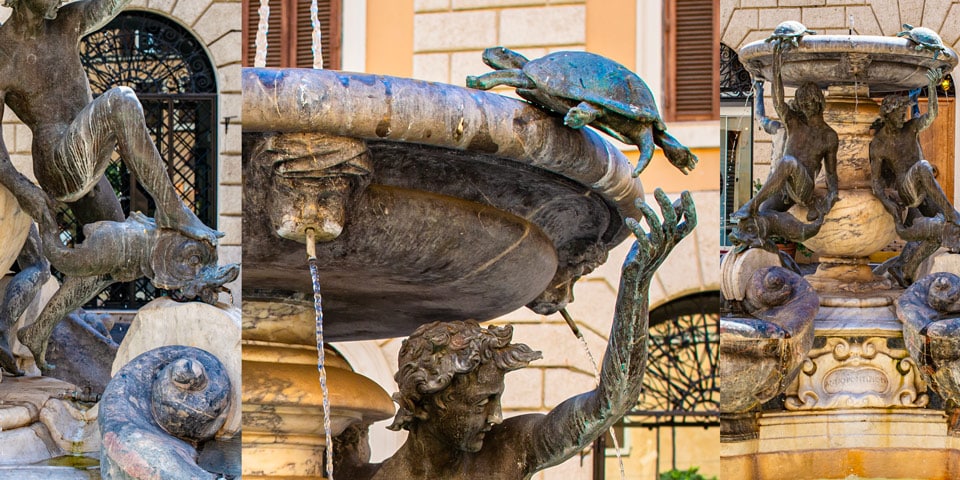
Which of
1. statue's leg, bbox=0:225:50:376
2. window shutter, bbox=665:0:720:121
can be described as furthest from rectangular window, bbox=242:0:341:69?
statue's leg, bbox=0:225:50:376

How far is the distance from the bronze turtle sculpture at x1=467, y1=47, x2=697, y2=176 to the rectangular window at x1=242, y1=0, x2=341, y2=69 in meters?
3.70

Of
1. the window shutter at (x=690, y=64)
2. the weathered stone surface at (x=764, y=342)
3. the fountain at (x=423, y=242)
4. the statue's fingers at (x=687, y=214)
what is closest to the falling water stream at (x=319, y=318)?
the fountain at (x=423, y=242)

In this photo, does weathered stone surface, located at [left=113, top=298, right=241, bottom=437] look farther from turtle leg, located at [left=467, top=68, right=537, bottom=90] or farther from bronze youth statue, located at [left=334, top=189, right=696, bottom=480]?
turtle leg, located at [left=467, top=68, right=537, bottom=90]

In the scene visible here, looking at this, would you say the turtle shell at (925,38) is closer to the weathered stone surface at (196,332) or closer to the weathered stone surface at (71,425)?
the weathered stone surface at (196,332)

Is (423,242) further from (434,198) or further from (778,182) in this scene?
(778,182)

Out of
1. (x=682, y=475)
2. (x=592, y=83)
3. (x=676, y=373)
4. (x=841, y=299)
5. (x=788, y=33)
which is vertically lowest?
(x=682, y=475)

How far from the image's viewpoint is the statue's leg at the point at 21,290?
9.00 ft

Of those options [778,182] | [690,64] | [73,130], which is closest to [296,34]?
[690,64]

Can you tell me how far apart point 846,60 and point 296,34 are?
2.98 m

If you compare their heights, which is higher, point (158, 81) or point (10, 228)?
point (158, 81)

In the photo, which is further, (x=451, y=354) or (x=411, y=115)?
(x=451, y=354)

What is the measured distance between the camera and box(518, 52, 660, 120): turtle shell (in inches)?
97.0

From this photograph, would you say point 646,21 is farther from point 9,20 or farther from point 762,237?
point 9,20

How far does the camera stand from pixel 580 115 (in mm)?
2445
